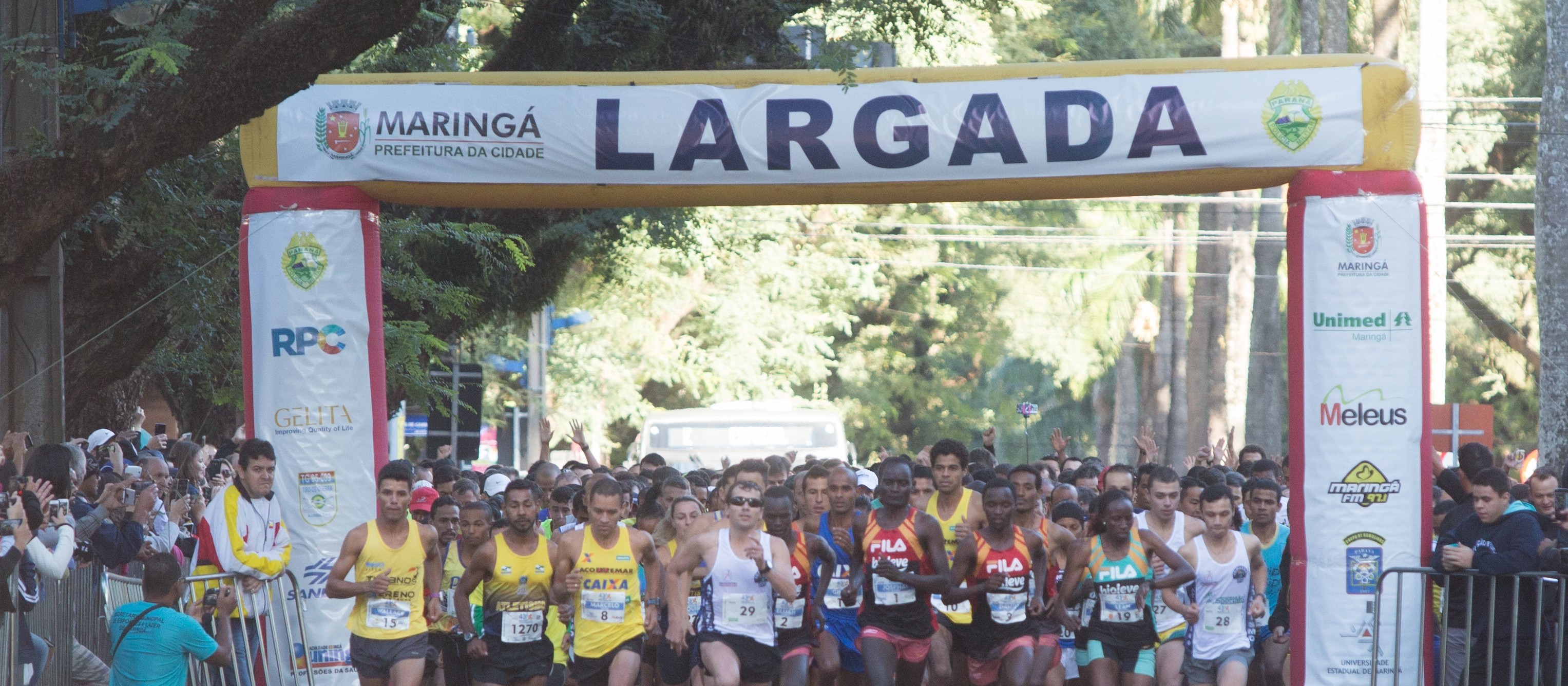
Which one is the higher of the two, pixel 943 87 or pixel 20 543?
pixel 943 87

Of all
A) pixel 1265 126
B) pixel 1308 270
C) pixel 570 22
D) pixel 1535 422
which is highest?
pixel 570 22

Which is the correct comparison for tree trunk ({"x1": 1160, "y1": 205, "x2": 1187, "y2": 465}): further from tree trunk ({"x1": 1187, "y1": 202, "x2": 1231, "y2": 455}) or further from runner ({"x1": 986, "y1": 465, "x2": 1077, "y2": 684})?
runner ({"x1": 986, "y1": 465, "x2": 1077, "y2": 684})

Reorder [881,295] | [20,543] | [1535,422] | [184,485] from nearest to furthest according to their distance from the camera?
1. [20,543]
2. [184,485]
3. [881,295]
4. [1535,422]

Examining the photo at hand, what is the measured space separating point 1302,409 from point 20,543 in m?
6.71

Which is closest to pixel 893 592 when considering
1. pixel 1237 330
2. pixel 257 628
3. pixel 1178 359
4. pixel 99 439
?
pixel 257 628

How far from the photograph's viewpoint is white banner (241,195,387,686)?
10156 millimetres

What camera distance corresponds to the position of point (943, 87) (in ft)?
33.1

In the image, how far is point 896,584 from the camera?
371 inches

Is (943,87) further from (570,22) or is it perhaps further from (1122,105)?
(570,22)

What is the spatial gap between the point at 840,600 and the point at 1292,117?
374 cm

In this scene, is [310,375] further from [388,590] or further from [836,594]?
[836,594]

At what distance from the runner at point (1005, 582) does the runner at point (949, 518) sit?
165mm

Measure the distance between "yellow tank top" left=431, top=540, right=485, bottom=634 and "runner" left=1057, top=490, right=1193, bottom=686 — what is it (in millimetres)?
3265

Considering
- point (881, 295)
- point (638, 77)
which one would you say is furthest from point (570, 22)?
point (881, 295)
